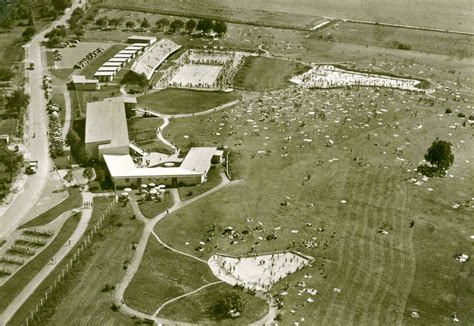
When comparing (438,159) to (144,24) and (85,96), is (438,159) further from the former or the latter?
(144,24)

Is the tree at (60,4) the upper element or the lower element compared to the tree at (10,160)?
upper

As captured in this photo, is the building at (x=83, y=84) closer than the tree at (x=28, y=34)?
Yes

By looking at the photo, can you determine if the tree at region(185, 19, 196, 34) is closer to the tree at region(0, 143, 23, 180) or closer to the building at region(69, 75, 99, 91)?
the building at region(69, 75, 99, 91)

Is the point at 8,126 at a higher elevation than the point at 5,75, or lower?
lower

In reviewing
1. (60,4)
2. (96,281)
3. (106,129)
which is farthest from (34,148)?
(60,4)

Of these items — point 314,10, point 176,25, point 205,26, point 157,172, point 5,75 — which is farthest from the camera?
point 314,10

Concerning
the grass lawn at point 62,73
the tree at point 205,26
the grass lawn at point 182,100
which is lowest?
the grass lawn at point 182,100

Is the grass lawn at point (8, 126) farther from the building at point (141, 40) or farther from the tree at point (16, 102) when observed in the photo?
the building at point (141, 40)

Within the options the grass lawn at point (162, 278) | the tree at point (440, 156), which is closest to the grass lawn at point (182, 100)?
the tree at point (440, 156)
